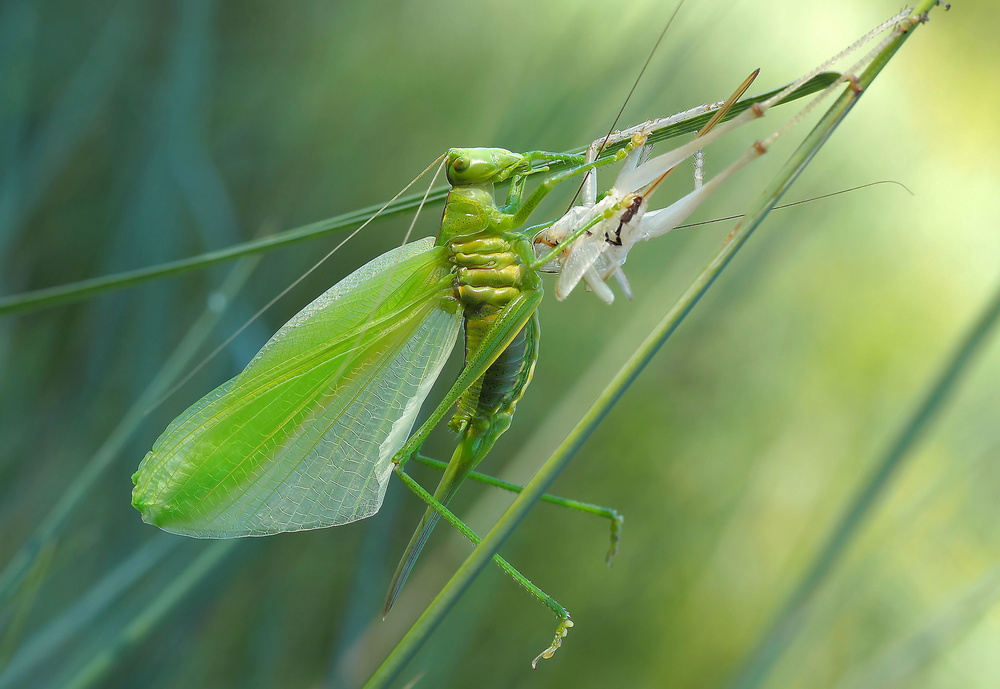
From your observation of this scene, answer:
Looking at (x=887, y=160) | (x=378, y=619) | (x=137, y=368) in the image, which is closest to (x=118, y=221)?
(x=137, y=368)

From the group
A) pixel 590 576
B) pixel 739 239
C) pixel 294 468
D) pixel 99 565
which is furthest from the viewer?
pixel 590 576

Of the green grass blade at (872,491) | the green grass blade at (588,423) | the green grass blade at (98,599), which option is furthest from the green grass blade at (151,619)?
the green grass blade at (872,491)

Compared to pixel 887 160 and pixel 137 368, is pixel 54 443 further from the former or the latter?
pixel 887 160

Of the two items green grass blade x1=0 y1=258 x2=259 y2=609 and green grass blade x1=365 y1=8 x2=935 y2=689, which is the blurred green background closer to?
green grass blade x1=0 y1=258 x2=259 y2=609

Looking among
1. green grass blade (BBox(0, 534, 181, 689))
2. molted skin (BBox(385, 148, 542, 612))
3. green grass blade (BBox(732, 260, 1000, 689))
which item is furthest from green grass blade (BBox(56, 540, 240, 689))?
green grass blade (BBox(732, 260, 1000, 689))

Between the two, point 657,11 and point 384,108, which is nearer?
point 657,11

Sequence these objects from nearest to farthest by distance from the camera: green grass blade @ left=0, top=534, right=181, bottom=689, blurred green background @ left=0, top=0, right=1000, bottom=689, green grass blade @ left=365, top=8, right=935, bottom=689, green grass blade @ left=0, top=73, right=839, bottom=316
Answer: green grass blade @ left=365, top=8, right=935, bottom=689 < green grass blade @ left=0, top=73, right=839, bottom=316 < green grass blade @ left=0, top=534, right=181, bottom=689 < blurred green background @ left=0, top=0, right=1000, bottom=689

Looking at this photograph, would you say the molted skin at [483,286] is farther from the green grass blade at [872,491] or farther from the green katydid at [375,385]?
the green grass blade at [872,491]
